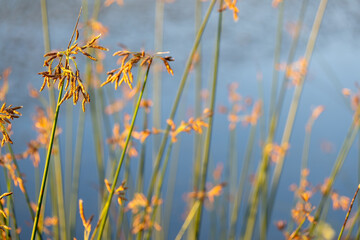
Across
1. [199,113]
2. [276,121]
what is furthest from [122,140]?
[276,121]

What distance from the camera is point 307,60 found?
58.6 inches

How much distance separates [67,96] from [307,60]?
3.44 feet

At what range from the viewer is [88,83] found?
147 centimetres

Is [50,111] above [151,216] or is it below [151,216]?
above

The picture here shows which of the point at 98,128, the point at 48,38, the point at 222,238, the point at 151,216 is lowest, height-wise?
the point at 222,238

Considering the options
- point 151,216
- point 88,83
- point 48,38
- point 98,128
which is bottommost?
point 151,216

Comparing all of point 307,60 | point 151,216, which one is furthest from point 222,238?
point 307,60

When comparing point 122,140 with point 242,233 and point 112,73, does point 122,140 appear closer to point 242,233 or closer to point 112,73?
point 112,73

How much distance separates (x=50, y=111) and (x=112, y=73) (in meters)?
0.88

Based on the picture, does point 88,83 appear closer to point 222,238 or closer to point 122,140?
point 122,140

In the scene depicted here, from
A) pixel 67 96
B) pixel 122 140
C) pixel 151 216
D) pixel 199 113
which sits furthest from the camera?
pixel 199 113

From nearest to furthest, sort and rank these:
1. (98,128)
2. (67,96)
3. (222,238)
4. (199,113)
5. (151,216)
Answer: (67,96) → (151,216) → (98,128) → (199,113) → (222,238)

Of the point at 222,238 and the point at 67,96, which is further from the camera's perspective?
the point at 222,238

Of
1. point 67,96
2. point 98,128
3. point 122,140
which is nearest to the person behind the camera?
point 67,96
